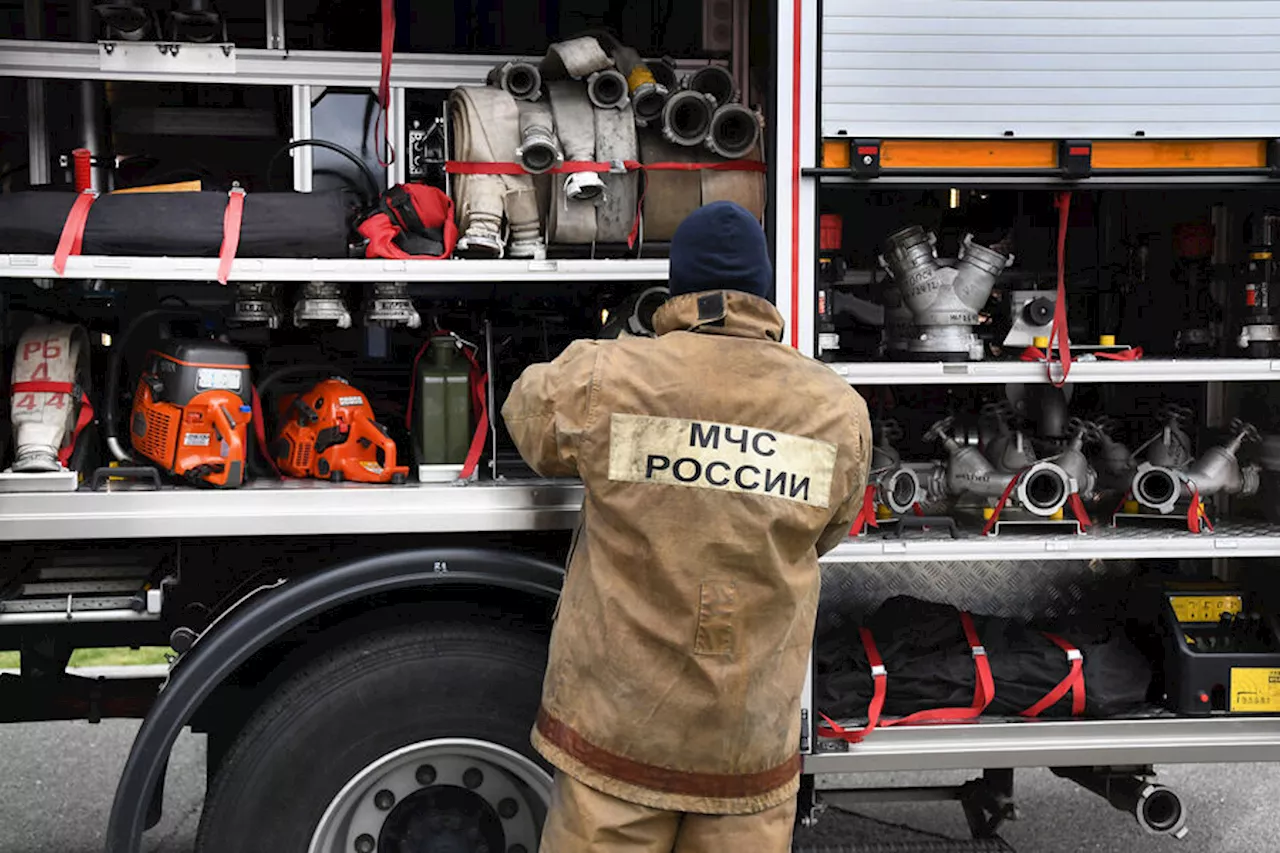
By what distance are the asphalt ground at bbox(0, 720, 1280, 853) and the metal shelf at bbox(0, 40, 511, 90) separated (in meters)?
2.60

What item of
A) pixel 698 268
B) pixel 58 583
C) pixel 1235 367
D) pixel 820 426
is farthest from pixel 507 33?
pixel 1235 367

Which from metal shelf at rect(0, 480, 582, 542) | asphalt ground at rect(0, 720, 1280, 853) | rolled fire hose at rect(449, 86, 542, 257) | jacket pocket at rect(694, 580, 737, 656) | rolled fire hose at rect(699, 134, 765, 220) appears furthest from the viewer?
asphalt ground at rect(0, 720, 1280, 853)

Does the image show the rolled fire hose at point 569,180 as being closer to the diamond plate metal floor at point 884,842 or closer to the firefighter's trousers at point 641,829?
the firefighter's trousers at point 641,829

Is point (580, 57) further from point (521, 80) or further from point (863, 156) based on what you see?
point (863, 156)

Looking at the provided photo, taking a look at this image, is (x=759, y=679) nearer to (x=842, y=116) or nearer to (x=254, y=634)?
(x=254, y=634)

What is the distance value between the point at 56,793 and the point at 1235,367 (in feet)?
14.6

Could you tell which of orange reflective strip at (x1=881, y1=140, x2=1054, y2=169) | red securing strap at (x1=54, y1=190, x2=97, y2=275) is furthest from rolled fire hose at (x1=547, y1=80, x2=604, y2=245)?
red securing strap at (x1=54, y1=190, x2=97, y2=275)

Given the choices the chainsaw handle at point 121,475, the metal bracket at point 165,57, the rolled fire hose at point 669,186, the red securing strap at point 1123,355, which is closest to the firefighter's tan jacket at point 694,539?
the rolled fire hose at point 669,186

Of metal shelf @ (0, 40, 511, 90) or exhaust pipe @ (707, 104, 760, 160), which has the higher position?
metal shelf @ (0, 40, 511, 90)

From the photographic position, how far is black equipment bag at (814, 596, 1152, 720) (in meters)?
3.29

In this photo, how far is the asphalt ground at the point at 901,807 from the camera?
412 centimetres

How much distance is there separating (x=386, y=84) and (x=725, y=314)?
1.33 metres

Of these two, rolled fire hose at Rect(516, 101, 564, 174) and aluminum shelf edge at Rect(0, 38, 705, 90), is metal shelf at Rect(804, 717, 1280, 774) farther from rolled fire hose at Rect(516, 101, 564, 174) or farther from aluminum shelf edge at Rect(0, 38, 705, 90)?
aluminum shelf edge at Rect(0, 38, 705, 90)

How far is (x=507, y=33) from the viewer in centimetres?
344
